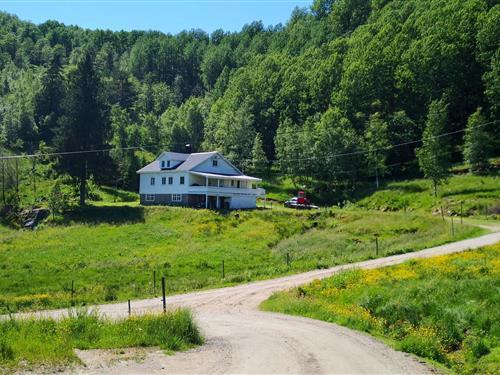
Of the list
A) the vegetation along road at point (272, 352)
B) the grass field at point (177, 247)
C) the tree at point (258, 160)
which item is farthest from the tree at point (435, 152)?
the vegetation along road at point (272, 352)

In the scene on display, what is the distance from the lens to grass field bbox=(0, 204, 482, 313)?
3397 centimetres

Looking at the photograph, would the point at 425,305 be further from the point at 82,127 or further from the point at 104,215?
the point at 82,127

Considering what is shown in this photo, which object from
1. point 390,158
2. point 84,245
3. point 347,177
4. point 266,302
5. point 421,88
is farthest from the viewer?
point 421,88

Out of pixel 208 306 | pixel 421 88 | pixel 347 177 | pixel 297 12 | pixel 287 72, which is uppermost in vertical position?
pixel 297 12

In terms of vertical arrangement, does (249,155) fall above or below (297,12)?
below

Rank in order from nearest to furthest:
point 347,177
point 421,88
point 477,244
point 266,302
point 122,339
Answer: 1. point 122,339
2. point 266,302
3. point 477,244
4. point 347,177
5. point 421,88

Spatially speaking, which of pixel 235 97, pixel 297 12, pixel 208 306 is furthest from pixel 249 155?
pixel 297 12

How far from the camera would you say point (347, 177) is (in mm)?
81750

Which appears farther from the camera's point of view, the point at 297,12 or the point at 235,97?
the point at 297,12

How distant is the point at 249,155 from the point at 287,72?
35076 millimetres

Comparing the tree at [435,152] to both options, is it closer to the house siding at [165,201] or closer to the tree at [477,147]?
the tree at [477,147]

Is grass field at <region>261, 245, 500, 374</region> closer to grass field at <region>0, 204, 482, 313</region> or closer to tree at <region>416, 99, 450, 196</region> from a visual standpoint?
grass field at <region>0, 204, 482, 313</region>

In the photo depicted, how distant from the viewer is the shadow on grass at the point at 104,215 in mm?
56531

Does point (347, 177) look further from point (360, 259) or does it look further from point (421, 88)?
point (360, 259)
